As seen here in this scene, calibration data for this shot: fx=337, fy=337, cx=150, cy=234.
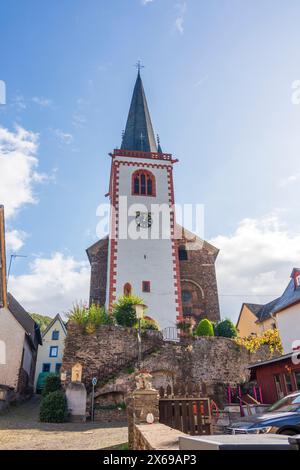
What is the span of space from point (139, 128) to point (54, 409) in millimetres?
29174

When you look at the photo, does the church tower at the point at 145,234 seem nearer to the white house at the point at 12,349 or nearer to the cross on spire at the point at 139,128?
the cross on spire at the point at 139,128

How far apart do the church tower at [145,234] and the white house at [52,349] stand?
36.9 ft

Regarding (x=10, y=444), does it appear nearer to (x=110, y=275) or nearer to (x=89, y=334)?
(x=89, y=334)

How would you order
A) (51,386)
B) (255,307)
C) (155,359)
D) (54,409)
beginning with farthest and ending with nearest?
1. (255,307)
2. (155,359)
3. (51,386)
4. (54,409)

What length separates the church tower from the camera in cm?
2547

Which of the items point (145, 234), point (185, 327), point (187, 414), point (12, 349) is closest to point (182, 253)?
point (145, 234)

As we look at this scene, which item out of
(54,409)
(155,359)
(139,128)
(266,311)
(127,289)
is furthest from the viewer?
(139,128)

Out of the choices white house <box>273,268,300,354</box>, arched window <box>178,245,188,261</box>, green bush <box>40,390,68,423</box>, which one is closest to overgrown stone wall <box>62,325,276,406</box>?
green bush <box>40,390,68,423</box>

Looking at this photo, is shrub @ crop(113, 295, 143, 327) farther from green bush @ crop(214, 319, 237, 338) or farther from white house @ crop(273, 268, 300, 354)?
white house @ crop(273, 268, 300, 354)

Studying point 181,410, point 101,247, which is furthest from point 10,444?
point 101,247

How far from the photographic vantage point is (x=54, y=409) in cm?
1461

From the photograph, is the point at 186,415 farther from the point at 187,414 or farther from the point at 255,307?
the point at 255,307

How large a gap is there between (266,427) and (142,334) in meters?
12.0

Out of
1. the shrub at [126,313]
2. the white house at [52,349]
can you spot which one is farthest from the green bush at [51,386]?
the white house at [52,349]
